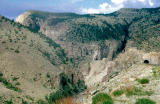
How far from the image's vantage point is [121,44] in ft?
416

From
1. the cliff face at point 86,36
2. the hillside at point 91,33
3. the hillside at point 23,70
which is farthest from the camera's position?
the cliff face at point 86,36

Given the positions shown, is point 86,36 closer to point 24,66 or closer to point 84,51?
point 84,51

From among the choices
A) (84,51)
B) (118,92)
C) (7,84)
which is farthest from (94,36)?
(118,92)

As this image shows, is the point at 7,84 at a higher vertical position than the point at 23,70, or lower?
lower

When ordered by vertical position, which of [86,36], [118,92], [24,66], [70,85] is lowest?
[70,85]

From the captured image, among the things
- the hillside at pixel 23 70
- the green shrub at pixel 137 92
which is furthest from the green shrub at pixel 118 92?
the hillside at pixel 23 70

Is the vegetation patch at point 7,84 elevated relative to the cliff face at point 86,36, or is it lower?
lower

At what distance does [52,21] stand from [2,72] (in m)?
85.9

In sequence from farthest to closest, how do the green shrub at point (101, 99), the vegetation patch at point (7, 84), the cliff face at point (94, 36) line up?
the cliff face at point (94, 36)
the vegetation patch at point (7, 84)
the green shrub at point (101, 99)

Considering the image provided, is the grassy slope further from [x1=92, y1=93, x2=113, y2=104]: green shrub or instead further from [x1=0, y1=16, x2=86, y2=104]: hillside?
[x1=92, y1=93, x2=113, y2=104]: green shrub

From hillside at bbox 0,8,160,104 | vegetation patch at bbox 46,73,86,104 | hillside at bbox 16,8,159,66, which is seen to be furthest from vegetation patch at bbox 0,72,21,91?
hillside at bbox 16,8,159,66

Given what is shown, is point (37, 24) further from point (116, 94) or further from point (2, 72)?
point (116, 94)

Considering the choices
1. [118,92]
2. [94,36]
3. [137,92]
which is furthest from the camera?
[94,36]

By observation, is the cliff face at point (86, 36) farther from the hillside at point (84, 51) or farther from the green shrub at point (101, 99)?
the green shrub at point (101, 99)
